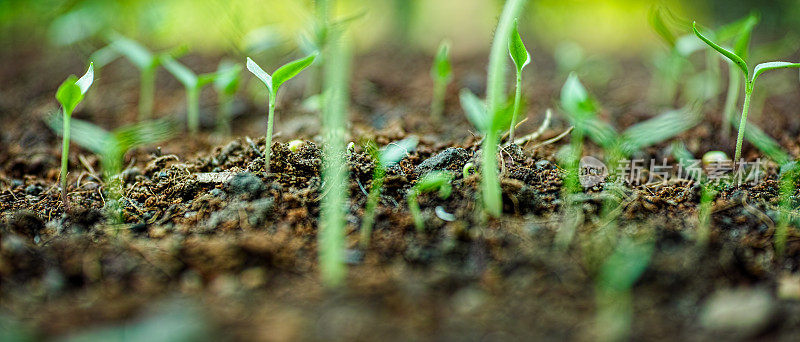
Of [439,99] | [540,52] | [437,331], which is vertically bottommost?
[437,331]

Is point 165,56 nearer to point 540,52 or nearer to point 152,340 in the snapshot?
point 152,340

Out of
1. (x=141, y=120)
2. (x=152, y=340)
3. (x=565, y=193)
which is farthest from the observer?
(x=141, y=120)

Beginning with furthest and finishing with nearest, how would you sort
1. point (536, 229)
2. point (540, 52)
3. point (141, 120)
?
point (540, 52), point (141, 120), point (536, 229)

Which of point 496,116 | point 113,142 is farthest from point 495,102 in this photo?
point 113,142

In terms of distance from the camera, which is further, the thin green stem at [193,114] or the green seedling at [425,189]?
the thin green stem at [193,114]

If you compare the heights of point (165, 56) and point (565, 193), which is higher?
point (165, 56)

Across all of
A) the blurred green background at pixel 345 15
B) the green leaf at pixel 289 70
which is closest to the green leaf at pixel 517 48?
the green leaf at pixel 289 70

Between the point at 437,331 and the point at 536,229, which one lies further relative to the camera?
the point at 536,229

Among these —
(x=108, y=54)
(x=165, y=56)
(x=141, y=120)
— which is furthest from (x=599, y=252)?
(x=108, y=54)

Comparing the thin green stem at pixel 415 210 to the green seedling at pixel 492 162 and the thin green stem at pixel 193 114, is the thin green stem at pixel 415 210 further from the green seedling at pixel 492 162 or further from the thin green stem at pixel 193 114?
the thin green stem at pixel 193 114
